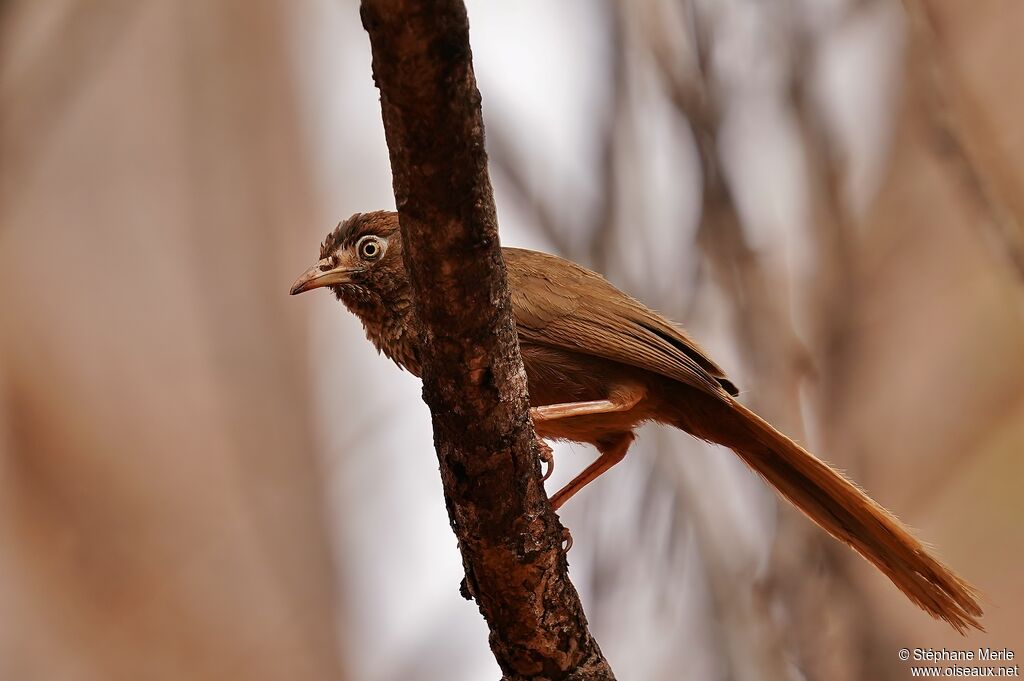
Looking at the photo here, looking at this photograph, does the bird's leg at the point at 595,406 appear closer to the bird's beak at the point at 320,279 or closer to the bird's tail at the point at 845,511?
the bird's tail at the point at 845,511

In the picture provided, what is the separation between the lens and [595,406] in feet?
12.5

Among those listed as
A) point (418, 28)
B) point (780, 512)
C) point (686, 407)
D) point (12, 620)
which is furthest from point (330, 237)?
point (12, 620)

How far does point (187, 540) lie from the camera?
702cm

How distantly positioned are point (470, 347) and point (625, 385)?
1350 mm

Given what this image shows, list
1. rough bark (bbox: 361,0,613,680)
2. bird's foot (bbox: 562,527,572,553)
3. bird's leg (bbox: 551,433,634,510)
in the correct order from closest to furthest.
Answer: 1. rough bark (bbox: 361,0,613,680)
2. bird's foot (bbox: 562,527,572,553)
3. bird's leg (bbox: 551,433,634,510)

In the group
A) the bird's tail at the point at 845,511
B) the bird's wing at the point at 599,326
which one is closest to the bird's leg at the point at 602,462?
the bird's tail at the point at 845,511

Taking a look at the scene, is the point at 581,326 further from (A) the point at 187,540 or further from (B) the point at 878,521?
(A) the point at 187,540

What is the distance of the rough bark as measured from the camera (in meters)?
2.23

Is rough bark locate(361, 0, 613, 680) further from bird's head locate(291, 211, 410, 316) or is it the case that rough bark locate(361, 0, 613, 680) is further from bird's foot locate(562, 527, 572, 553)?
bird's head locate(291, 211, 410, 316)

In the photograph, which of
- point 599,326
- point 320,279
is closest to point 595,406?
point 599,326

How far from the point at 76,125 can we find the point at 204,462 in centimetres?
244

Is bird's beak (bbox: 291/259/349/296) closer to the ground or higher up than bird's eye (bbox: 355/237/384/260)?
closer to the ground

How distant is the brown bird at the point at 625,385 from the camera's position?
3711 millimetres

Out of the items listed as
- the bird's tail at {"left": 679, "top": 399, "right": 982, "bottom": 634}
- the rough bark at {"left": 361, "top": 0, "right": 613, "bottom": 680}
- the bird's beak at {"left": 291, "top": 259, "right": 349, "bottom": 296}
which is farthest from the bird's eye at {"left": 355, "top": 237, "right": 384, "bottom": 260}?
the rough bark at {"left": 361, "top": 0, "right": 613, "bottom": 680}
